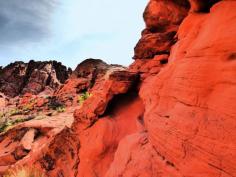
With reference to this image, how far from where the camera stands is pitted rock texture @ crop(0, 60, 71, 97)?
161ft

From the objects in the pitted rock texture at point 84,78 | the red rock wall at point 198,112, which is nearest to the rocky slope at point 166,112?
the red rock wall at point 198,112

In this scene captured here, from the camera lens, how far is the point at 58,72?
55.3 meters

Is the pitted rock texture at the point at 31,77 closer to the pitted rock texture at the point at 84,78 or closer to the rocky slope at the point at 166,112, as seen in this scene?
the pitted rock texture at the point at 84,78

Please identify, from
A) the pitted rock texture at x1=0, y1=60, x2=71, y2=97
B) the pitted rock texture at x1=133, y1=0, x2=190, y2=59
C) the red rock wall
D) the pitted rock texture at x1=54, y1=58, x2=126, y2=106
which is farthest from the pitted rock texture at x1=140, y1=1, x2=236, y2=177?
the pitted rock texture at x1=0, y1=60, x2=71, y2=97

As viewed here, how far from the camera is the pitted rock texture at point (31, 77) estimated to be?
49.1m

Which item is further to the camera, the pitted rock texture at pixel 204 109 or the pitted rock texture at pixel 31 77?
the pitted rock texture at pixel 31 77

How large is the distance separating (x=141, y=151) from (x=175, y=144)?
4.93ft

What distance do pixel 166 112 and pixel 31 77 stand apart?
4884 centimetres

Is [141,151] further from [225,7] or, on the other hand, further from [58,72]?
[58,72]

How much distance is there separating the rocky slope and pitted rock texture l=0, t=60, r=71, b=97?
3779cm

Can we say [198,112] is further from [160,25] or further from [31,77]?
[31,77]

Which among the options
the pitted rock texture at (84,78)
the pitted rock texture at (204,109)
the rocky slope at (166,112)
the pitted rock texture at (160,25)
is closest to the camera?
the pitted rock texture at (204,109)

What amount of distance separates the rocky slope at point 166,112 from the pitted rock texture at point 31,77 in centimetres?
3779

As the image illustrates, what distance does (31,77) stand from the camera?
5078cm
